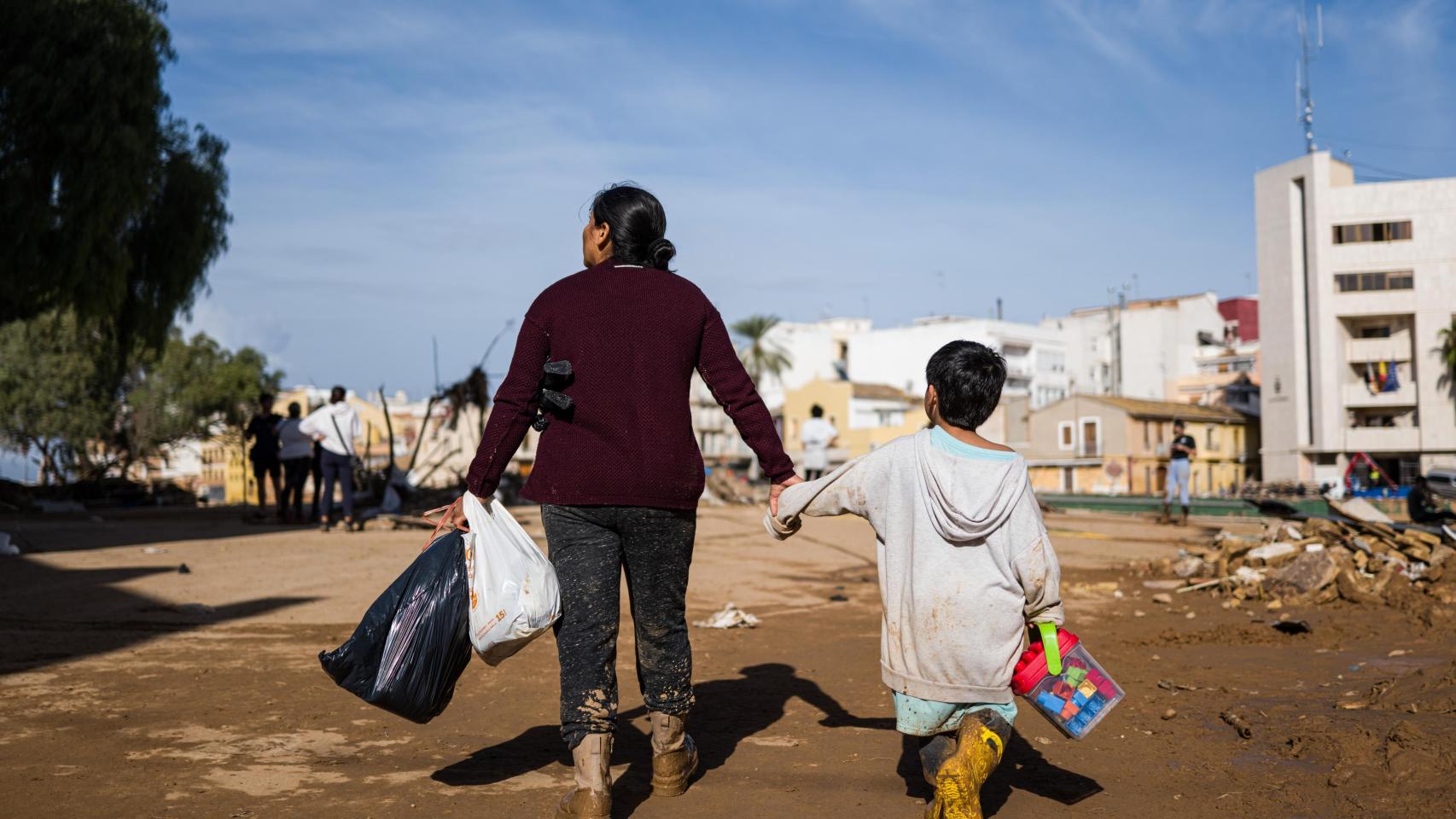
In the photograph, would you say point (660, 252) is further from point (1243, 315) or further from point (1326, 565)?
point (1243, 315)

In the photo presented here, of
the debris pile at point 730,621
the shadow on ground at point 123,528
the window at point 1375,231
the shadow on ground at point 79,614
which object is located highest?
the window at point 1375,231

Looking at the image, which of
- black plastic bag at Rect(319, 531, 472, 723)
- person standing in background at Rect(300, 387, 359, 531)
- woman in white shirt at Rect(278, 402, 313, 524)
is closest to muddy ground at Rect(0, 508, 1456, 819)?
black plastic bag at Rect(319, 531, 472, 723)

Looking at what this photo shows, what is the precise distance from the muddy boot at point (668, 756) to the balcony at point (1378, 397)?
64.9 metres

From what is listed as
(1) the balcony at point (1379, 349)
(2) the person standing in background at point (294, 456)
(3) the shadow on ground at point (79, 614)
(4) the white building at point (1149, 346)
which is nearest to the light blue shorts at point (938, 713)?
(3) the shadow on ground at point (79, 614)

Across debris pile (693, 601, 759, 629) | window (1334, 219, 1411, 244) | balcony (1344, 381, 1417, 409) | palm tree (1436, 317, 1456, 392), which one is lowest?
debris pile (693, 601, 759, 629)

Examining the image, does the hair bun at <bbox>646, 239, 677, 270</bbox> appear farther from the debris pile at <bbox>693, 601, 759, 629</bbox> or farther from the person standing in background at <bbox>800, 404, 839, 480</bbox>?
the person standing in background at <bbox>800, 404, 839, 480</bbox>

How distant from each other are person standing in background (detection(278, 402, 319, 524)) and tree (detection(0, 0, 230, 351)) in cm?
378

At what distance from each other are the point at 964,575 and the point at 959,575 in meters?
0.01

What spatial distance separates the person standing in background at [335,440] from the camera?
531 inches

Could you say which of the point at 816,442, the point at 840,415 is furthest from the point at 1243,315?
the point at 816,442

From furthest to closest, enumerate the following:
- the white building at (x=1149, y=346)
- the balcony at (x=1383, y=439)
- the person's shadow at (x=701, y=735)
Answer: the white building at (x=1149, y=346) < the balcony at (x=1383, y=439) < the person's shadow at (x=701, y=735)

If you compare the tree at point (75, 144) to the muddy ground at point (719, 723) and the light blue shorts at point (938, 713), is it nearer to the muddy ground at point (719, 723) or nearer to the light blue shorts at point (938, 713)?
the muddy ground at point (719, 723)

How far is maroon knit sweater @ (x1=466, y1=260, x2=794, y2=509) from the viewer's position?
11.8ft

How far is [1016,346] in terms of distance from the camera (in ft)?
281
